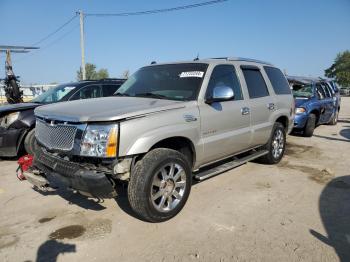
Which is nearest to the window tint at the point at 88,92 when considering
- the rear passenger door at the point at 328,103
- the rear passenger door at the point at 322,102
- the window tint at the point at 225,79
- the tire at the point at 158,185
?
the window tint at the point at 225,79

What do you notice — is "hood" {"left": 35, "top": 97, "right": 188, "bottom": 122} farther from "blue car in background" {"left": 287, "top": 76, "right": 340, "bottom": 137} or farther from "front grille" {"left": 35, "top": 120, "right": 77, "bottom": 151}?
"blue car in background" {"left": 287, "top": 76, "right": 340, "bottom": 137}

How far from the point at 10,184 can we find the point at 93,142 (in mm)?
2850

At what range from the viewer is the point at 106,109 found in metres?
3.64

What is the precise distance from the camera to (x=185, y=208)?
421 centimetres

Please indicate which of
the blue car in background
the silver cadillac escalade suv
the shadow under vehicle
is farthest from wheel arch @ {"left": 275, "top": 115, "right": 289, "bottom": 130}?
the blue car in background

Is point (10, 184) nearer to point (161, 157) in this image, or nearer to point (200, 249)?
point (161, 157)

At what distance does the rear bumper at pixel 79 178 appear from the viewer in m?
3.31

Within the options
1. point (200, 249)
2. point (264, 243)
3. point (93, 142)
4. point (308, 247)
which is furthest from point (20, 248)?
point (308, 247)

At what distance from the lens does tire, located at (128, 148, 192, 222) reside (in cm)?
349

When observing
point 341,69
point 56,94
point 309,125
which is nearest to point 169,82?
point 56,94

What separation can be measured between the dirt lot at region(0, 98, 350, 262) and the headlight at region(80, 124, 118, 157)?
0.94 metres

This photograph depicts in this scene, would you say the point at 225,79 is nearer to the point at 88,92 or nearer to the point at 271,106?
the point at 271,106

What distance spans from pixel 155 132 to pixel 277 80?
3.70 meters

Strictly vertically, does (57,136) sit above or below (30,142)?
above
